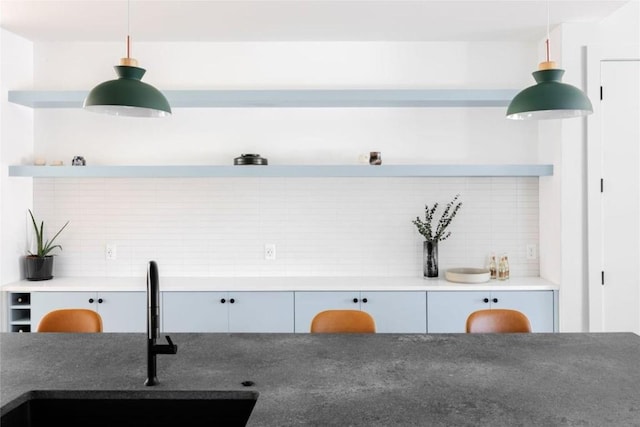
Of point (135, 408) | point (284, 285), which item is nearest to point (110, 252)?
point (284, 285)

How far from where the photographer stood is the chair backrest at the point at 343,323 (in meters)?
2.90

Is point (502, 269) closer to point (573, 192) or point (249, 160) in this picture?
point (573, 192)

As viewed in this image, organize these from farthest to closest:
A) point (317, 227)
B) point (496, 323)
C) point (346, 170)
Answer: point (317, 227) → point (346, 170) → point (496, 323)

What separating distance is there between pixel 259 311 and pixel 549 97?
257 cm

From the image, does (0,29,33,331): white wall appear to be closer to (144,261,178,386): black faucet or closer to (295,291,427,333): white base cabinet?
(295,291,427,333): white base cabinet

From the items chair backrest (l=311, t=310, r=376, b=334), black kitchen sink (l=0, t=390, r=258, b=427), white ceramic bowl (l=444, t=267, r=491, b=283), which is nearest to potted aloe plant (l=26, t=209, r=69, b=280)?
chair backrest (l=311, t=310, r=376, b=334)

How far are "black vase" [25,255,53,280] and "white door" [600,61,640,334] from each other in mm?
4515

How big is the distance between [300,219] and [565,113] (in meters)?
2.37

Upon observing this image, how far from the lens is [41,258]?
14.4ft

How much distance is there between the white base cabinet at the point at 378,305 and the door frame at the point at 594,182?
1345 mm

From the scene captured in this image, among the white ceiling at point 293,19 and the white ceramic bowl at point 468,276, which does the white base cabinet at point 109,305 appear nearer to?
the white ceiling at point 293,19

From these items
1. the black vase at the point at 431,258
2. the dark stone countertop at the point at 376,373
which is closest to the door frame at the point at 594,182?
the black vase at the point at 431,258

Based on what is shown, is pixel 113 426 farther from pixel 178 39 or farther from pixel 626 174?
pixel 626 174

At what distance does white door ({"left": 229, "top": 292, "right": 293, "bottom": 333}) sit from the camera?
411 cm
